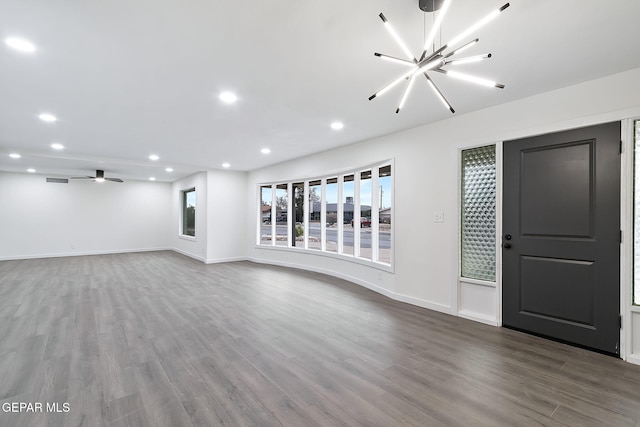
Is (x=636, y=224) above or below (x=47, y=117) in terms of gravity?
below

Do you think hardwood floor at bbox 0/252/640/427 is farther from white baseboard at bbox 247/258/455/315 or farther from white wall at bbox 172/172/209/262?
white wall at bbox 172/172/209/262

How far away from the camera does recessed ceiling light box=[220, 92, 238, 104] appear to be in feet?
10.3

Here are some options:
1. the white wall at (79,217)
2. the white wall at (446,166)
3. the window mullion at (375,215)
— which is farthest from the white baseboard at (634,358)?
the white wall at (79,217)

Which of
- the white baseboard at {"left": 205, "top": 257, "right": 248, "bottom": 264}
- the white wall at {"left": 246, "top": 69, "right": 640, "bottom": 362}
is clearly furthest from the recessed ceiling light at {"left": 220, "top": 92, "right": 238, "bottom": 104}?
the white baseboard at {"left": 205, "top": 257, "right": 248, "bottom": 264}

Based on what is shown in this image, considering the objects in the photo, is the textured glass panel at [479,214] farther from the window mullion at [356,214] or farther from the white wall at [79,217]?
the white wall at [79,217]

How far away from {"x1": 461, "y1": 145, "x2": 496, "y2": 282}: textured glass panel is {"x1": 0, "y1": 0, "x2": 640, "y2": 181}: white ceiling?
67 cm

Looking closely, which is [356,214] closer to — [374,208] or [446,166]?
[374,208]

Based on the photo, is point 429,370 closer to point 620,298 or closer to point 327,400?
point 327,400

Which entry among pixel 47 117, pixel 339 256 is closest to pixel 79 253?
pixel 47 117

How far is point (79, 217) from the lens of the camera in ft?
30.6

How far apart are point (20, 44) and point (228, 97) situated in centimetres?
162

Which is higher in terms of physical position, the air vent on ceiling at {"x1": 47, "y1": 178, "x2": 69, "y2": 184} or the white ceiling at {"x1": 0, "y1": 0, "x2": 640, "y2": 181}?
the white ceiling at {"x1": 0, "y1": 0, "x2": 640, "y2": 181}

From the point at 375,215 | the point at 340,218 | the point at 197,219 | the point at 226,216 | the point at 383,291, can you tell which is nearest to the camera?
the point at 383,291

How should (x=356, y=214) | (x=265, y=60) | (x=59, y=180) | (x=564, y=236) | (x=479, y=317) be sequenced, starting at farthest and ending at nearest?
1. (x=59, y=180)
2. (x=356, y=214)
3. (x=479, y=317)
4. (x=564, y=236)
5. (x=265, y=60)
